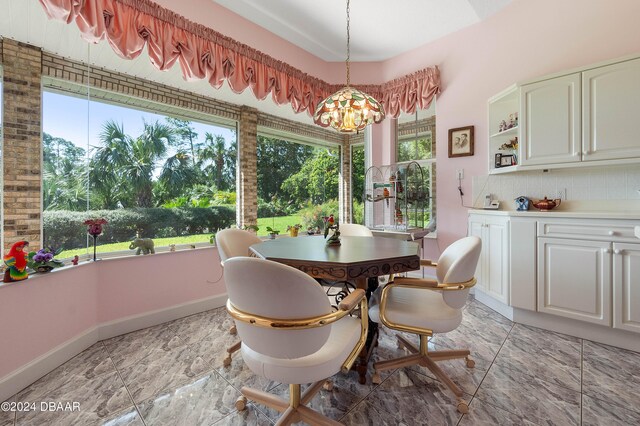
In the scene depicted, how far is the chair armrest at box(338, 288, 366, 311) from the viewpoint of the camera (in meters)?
1.14

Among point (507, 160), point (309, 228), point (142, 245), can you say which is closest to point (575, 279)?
point (507, 160)

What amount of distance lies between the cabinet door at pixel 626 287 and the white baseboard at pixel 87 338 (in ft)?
11.5

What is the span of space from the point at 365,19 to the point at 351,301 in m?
→ 3.37

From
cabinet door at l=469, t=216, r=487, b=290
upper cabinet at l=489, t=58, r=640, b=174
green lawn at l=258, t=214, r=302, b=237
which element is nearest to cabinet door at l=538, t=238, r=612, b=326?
cabinet door at l=469, t=216, r=487, b=290

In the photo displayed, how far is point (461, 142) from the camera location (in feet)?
11.2

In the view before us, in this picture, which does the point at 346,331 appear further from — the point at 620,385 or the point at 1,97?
the point at 1,97

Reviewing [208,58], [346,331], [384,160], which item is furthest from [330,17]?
[346,331]

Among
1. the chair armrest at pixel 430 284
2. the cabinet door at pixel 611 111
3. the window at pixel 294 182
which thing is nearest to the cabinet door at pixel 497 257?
the cabinet door at pixel 611 111

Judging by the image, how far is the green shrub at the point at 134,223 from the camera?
91.9 inches

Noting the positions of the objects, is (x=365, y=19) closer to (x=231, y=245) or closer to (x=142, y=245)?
(x=231, y=245)

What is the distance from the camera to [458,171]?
11.3 feet

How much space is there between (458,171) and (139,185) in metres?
3.73

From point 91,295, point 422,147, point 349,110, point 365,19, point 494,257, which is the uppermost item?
point 365,19

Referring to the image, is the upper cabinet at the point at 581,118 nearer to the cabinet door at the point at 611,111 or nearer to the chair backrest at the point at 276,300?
the cabinet door at the point at 611,111
